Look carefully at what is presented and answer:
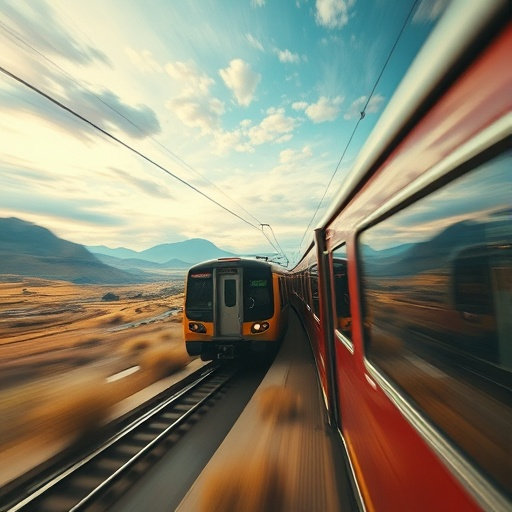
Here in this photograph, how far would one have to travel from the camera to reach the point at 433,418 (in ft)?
4.18

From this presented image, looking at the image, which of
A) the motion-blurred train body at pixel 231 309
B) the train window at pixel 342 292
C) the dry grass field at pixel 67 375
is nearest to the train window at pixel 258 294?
the motion-blurred train body at pixel 231 309

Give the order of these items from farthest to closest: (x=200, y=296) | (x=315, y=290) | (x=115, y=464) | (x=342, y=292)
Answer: (x=200, y=296) < (x=315, y=290) < (x=115, y=464) < (x=342, y=292)

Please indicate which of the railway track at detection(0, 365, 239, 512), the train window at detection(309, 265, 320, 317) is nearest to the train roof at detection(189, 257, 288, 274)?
the train window at detection(309, 265, 320, 317)

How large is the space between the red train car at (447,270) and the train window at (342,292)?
85 cm

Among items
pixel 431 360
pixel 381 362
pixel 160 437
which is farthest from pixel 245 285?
pixel 431 360

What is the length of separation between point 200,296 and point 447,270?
739 centimetres

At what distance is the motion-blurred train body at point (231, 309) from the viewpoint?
795 cm

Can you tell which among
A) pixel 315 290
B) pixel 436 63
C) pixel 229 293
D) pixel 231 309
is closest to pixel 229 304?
pixel 231 309

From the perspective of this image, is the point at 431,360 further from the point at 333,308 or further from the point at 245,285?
the point at 245,285

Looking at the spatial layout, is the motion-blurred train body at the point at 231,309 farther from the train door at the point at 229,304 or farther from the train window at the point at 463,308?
the train window at the point at 463,308

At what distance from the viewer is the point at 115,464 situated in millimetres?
4105

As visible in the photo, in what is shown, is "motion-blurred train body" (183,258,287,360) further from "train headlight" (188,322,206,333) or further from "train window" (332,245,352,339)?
"train window" (332,245,352,339)

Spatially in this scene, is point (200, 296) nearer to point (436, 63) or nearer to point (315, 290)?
point (315, 290)

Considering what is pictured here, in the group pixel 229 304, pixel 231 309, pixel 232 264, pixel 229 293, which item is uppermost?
pixel 232 264
